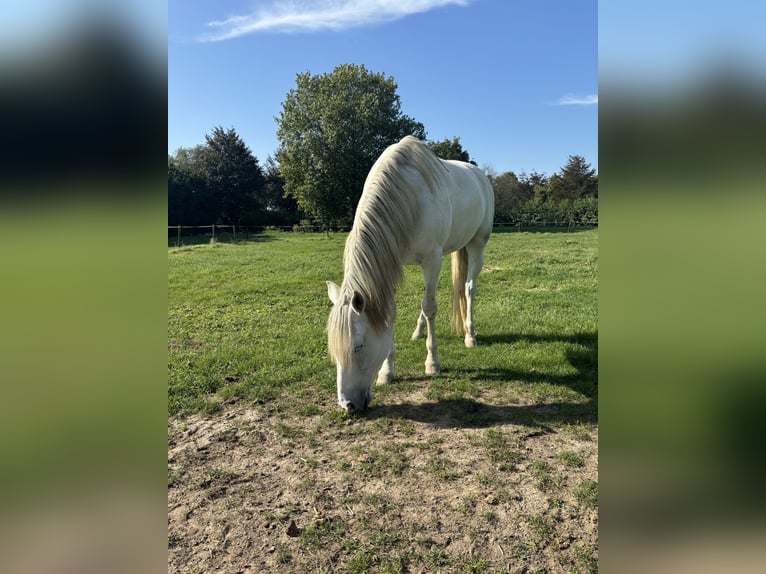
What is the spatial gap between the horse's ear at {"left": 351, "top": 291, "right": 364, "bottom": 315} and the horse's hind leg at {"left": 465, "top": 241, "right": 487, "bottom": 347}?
2.59 metres

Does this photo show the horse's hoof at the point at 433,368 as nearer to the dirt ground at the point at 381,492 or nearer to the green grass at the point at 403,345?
the green grass at the point at 403,345

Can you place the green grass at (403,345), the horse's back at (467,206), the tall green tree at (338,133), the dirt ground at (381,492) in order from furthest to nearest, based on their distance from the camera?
the tall green tree at (338,133)
the horse's back at (467,206)
the green grass at (403,345)
the dirt ground at (381,492)

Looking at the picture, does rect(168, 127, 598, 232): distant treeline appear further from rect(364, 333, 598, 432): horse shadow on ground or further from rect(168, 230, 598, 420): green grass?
rect(364, 333, 598, 432): horse shadow on ground

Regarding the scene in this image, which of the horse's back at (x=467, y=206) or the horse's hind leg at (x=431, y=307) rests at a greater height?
the horse's back at (x=467, y=206)

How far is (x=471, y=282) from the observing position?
5.71m

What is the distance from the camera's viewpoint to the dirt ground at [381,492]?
2088 millimetres

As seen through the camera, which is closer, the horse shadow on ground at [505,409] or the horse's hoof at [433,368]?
→ the horse shadow on ground at [505,409]

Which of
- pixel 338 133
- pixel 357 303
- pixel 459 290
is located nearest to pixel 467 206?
pixel 459 290

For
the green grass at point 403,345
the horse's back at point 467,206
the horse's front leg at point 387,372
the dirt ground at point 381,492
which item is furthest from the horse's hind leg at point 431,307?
the dirt ground at point 381,492

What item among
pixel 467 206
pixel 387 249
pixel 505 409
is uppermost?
pixel 467 206

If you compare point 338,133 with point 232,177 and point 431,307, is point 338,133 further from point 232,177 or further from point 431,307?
point 431,307

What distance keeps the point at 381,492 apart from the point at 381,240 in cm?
195
